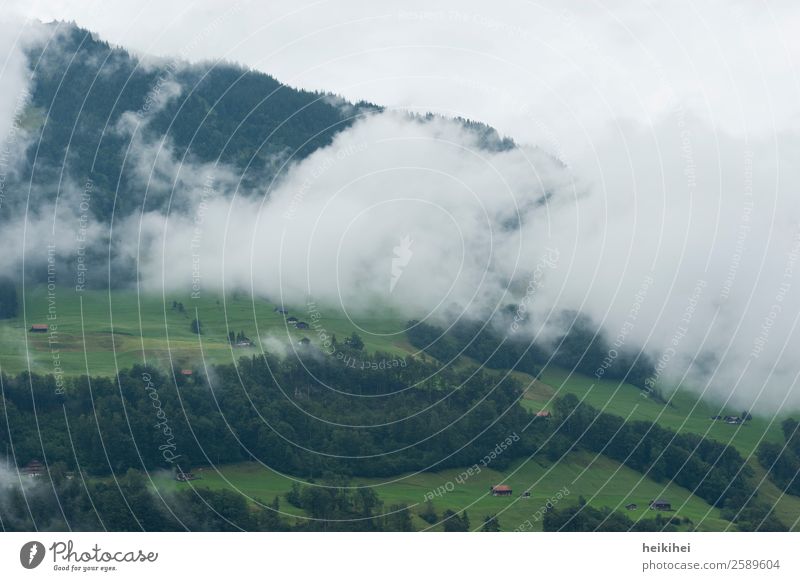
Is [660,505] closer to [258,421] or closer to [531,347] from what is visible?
[531,347]

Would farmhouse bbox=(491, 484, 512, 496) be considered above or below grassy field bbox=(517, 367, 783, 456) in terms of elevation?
below

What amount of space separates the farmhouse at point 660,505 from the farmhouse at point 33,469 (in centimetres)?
4568

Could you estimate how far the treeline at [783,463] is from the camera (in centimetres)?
10500

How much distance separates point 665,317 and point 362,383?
56.0 m

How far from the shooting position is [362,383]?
9494 cm

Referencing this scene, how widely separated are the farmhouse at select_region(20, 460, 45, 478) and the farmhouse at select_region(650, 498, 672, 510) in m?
45.7

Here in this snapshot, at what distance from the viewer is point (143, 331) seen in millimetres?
117062

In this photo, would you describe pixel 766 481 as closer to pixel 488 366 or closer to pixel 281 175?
pixel 488 366

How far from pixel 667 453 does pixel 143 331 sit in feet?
171

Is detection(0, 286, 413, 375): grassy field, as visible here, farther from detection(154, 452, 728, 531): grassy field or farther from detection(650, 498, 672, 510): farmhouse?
detection(650, 498, 672, 510): farmhouse
